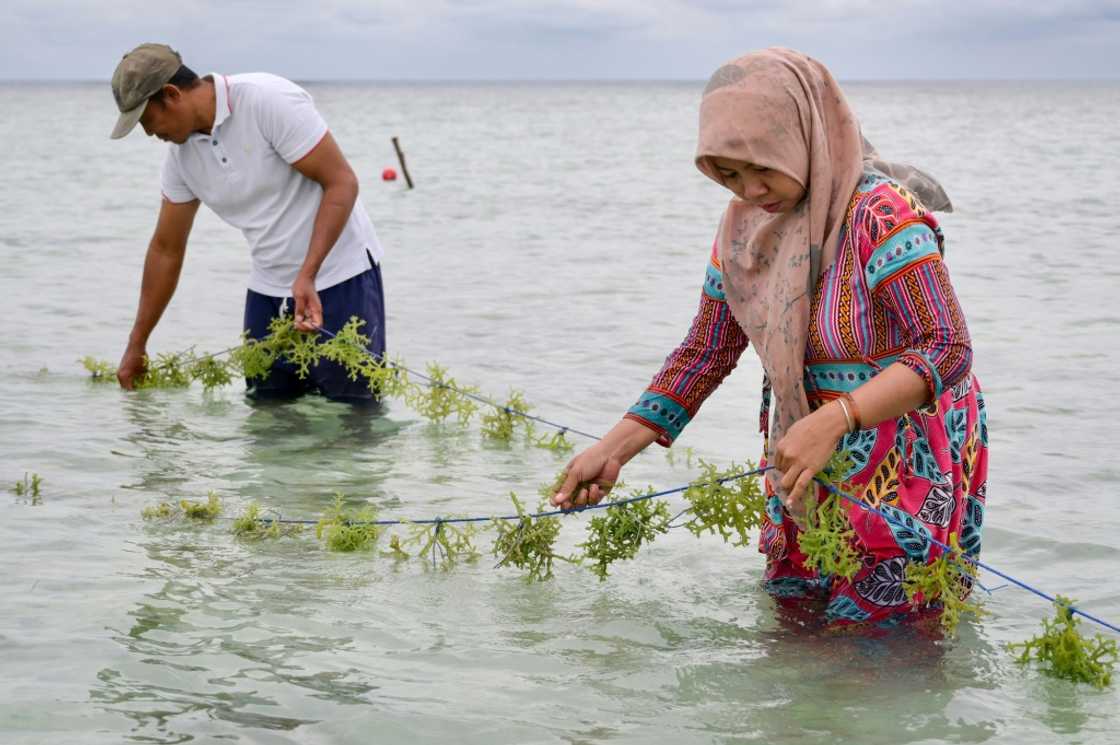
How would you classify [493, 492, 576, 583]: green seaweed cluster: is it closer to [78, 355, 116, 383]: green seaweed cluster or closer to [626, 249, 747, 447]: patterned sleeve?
[626, 249, 747, 447]: patterned sleeve

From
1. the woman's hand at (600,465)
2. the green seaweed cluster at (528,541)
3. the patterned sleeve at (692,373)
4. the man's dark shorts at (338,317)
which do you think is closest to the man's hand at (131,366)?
the man's dark shorts at (338,317)

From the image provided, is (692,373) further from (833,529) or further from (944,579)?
(944,579)

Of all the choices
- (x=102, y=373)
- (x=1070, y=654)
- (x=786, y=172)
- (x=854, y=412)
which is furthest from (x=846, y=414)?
(x=102, y=373)

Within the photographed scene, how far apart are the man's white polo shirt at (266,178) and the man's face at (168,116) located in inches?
5.7

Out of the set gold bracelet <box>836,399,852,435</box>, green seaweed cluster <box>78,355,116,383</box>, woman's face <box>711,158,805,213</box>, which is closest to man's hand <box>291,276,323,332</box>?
green seaweed cluster <box>78,355,116,383</box>

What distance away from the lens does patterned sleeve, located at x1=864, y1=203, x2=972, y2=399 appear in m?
3.17

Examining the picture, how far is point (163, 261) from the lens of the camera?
6.72m

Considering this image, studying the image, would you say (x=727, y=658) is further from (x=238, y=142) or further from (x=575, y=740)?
(x=238, y=142)

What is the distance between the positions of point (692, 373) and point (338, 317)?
3.13 meters

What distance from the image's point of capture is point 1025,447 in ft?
23.5

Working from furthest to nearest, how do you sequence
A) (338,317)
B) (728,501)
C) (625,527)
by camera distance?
(338,317), (625,527), (728,501)

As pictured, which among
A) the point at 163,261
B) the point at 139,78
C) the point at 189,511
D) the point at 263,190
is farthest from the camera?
the point at 163,261

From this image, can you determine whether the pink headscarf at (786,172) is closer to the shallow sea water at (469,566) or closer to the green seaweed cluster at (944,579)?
the green seaweed cluster at (944,579)

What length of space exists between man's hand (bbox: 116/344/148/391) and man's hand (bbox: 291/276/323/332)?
116 cm
